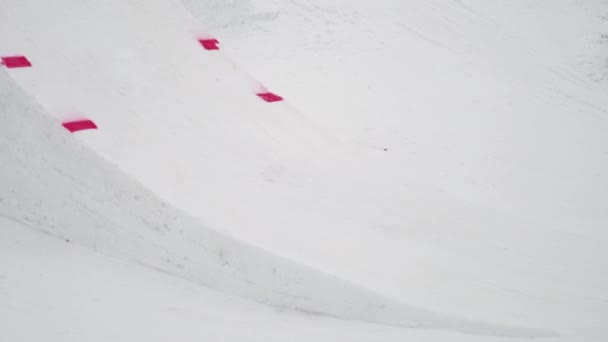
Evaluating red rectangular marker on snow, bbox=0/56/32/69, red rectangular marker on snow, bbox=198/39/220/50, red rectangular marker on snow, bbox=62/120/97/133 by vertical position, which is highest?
red rectangular marker on snow, bbox=0/56/32/69

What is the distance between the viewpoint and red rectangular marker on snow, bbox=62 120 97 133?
292cm

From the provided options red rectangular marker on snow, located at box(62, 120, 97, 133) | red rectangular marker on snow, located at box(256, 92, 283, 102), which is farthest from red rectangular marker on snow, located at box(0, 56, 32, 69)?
red rectangular marker on snow, located at box(256, 92, 283, 102)

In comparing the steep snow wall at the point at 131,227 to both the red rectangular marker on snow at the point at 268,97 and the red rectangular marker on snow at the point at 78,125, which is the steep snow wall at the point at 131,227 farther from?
the red rectangular marker on snow at the point at 268,97

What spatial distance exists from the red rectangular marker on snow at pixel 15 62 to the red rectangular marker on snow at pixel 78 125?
498 millimetres

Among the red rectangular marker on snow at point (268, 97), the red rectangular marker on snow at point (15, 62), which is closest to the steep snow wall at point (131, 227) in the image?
the red rectangular marker on snow at point (15, 62)

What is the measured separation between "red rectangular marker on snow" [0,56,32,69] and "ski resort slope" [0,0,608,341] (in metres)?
0.07

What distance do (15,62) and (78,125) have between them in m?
0.56

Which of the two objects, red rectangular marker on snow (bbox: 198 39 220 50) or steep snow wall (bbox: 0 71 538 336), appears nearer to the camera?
steep snow wall (bbox: 0 71 538 336)

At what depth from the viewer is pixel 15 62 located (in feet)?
10.1

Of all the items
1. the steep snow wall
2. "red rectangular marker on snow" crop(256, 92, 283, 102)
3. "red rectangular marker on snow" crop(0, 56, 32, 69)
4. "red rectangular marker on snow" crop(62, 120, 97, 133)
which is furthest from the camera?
"red rectangular marker on snow" crop(256, 92, 283, 102)

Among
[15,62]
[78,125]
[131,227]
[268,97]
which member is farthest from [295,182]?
[15,62]

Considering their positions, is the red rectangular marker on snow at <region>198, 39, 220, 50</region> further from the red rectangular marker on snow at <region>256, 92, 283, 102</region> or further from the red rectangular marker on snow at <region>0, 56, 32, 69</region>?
the red rectangular marker on snow at <region>0, 56, 32, 69</region>

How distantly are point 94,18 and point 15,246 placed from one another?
161 cm

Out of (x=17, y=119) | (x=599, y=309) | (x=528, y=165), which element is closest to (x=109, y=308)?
(x=17, y=119)
